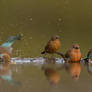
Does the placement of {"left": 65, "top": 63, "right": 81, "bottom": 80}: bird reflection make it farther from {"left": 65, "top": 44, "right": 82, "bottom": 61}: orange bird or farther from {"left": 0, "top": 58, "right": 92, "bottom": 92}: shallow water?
{"left": 65, "top": 44, "right": 82, "bottom": 61}: orange bird

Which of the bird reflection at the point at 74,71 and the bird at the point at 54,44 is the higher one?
the bird at the point at 54,44

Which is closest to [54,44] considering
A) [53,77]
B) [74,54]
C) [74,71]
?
[74,54]

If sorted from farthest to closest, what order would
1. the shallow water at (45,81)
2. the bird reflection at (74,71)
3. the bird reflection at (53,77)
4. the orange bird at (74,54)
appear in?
the orange bird at (74,54), the bird reflection at (74,71), the bird reflection at (53,77), the shallow water at (45,81)

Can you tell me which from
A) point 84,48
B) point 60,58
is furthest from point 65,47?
point 60,58

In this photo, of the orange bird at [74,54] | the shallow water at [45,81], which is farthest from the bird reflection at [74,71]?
the orange bird at [74,54]

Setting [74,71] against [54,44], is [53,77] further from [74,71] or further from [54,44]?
[54,44]

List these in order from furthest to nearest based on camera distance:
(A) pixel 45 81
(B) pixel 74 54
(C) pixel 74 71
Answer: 1. (B) pixel 74 54
2. (C) pixel 74 71
3. (A) pixel 45 81

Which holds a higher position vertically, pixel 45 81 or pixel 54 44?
pixel 54 44

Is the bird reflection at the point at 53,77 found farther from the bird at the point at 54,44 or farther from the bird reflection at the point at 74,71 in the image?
the bird at the point at 54,44

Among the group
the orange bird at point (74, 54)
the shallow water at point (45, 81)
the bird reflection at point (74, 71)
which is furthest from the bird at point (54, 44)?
the shallow water at point (45, 81)

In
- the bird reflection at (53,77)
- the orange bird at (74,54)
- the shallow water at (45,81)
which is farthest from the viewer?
the orange bird at (74,54)

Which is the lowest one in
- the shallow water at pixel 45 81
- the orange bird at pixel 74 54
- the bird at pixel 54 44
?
the shallow water at pixel 45 81

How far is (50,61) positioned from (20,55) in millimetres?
347

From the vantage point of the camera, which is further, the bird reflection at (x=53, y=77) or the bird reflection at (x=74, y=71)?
the bird reflection at (x=74, y=71)
